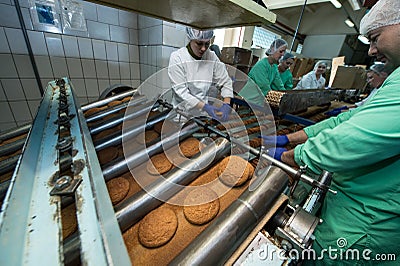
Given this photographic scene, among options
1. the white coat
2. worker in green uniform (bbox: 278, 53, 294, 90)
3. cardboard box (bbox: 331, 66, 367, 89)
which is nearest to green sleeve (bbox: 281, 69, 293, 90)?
worker in green uniform (bbox: 278, 53, 294, 90)

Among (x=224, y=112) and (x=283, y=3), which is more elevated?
(x=283, y=3)

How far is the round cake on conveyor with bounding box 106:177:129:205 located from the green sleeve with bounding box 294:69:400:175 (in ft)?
2.77

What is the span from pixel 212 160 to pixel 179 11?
2.47 ft

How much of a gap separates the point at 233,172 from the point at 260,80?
2.13 meters

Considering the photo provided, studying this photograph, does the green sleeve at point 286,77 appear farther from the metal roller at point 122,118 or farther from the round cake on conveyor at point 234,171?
the round cake on conveyor at point 234,171

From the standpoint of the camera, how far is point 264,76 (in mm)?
2414

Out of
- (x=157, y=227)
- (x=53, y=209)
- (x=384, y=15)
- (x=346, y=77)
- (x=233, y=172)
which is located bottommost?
(x=157, y=227)

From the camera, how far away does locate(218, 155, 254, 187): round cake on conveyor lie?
70 centimetres

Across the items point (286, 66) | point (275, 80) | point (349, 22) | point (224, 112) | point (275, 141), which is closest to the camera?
point (275, 141)

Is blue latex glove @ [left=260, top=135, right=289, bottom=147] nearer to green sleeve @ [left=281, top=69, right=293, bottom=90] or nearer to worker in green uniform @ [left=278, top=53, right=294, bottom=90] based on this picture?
worker in green uniform @ [left=278, top=53, right=294, bottom=90]

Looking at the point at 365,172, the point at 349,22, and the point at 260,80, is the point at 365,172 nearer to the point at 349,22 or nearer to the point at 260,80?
the point at 260,80

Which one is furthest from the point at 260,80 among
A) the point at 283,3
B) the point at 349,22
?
the point at 349,22

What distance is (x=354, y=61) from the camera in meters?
9.03

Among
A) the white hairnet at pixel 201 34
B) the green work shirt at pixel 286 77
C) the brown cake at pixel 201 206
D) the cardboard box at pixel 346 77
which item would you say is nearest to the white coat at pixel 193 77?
the white hairnet at pixel 201 34
